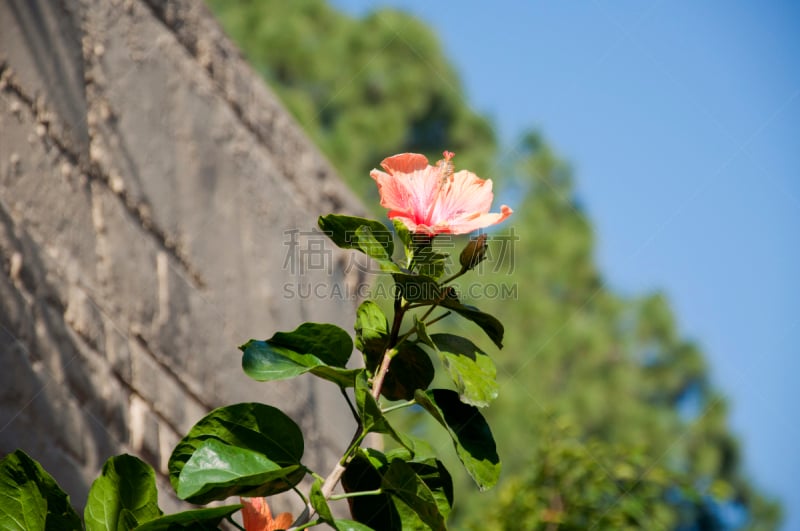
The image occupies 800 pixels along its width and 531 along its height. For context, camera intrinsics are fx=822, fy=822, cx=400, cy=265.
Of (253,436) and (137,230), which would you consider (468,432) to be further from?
(137,230)

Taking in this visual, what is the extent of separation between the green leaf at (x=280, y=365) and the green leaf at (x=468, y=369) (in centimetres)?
8

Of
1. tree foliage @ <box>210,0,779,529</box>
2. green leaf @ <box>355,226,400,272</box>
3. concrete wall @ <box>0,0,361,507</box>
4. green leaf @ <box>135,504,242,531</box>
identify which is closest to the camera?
green leaf @ <box>135,504,242,531</box>

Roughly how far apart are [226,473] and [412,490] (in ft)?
0.47

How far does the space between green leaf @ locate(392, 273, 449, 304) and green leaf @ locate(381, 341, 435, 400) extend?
0.07 meters

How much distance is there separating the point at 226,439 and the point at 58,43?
643mm

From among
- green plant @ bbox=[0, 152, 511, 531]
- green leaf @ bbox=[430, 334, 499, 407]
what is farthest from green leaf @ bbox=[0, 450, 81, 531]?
green leaf @ bbox=[430, 334, 499, 407]

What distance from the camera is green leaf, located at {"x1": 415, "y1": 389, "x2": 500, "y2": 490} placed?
0.65 m

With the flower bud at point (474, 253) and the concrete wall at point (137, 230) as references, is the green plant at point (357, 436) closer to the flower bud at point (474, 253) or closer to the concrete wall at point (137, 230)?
the flower bud at point (474, 253)

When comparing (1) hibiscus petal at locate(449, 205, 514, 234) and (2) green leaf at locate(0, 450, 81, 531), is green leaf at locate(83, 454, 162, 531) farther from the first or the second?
(1) hibiscus petal at locate(449, 205, 514, 234)

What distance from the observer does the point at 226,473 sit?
60cm

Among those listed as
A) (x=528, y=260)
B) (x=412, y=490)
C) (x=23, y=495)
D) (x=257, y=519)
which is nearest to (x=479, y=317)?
(x=412, y=490)

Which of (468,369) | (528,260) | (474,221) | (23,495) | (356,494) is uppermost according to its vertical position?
(528,260)

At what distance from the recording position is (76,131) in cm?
105

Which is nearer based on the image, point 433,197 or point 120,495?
point 120,495
